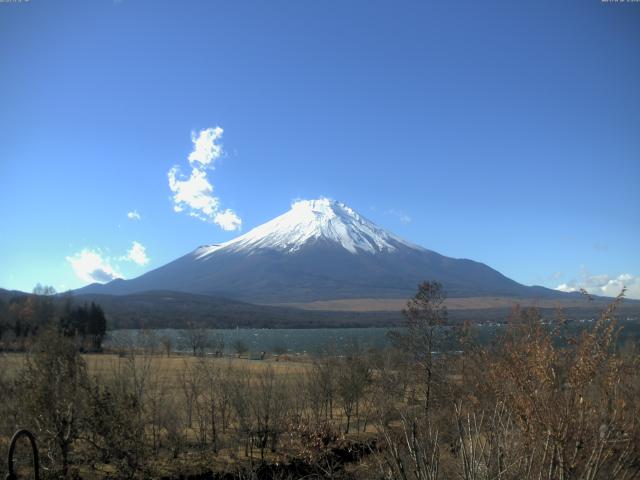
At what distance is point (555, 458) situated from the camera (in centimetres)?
572

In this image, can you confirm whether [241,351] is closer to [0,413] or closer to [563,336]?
[0,413]

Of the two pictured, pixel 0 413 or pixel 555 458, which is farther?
pixel 0 413

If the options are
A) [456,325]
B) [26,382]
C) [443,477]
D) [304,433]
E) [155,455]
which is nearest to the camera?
[443,477]

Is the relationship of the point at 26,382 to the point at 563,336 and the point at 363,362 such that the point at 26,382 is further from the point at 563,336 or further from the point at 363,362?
the point at 363,362

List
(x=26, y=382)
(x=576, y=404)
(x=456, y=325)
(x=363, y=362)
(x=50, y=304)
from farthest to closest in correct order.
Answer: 1. (x=50, y=304)
2. (x=363, y=362)
3. (x=456, y=325)
4. (x=26, y=382)
5. (x=576, y=404)

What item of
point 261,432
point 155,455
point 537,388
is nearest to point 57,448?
point 155,455

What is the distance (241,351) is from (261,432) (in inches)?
2227

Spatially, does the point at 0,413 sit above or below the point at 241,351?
above

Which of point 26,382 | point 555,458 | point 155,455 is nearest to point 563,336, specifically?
point 555,458

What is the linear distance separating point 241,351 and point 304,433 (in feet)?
233

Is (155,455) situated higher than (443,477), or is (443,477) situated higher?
(443,477)

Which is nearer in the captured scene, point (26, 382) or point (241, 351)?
point (26, 382)

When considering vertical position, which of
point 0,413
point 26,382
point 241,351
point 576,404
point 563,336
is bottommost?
point 241,351

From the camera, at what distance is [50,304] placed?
88.8 m
